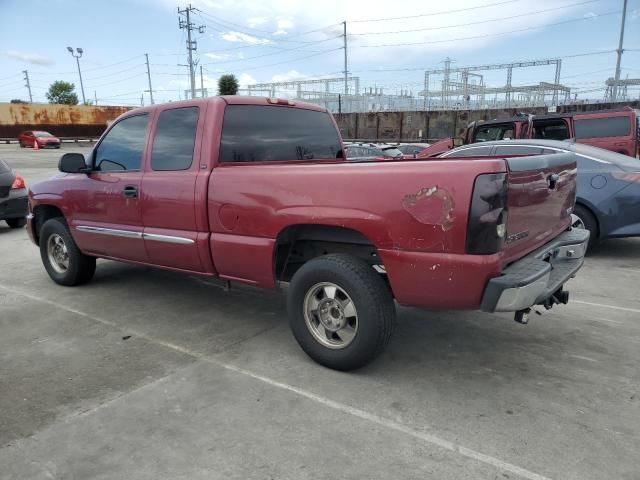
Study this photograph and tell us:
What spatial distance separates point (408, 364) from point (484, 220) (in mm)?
1336

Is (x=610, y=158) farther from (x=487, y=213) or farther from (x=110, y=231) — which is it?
(x=110, y=231)

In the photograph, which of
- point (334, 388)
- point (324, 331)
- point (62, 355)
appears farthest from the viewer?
point (62, 355)

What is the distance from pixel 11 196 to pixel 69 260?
16.0 ft

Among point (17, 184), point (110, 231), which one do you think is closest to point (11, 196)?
point (17, 184)

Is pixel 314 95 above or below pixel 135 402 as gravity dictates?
above

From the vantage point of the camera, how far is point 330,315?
3346mm

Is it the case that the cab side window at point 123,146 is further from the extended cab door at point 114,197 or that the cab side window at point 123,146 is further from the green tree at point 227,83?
the green tree at point 227,83

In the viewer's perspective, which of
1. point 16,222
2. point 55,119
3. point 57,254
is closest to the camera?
point 57,254

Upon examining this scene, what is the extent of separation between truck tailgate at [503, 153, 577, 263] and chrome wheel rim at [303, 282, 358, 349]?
105cm

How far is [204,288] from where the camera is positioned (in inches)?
210

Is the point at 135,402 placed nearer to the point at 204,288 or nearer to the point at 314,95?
the point at 204,288

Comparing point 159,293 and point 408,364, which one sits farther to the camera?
point 159,293

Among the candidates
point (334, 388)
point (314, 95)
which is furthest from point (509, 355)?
point (314, 95)

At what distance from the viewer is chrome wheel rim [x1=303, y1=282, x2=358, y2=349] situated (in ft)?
10.6
